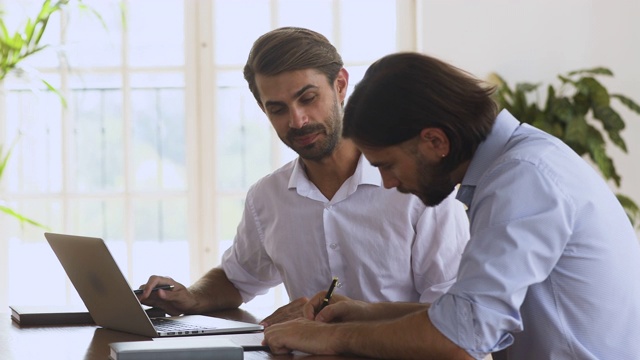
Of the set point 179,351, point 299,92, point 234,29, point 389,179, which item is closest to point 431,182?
point 389,179

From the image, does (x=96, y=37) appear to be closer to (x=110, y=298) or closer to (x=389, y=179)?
(x=110, y=298)

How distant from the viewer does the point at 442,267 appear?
255 centimetres

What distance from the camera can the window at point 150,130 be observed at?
210 inches

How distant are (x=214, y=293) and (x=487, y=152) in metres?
1.15

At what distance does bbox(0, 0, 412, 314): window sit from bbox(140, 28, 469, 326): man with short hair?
2.58 meters

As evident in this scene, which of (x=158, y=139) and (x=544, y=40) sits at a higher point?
(x=544, y=40)

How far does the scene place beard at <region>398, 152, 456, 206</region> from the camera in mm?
1962

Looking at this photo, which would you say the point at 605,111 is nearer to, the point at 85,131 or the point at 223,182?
the point at 223,182

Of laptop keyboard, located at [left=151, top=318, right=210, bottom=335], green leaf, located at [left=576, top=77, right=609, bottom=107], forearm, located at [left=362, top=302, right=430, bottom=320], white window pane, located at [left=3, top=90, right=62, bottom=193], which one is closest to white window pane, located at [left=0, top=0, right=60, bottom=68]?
white window pane, located at [left=3, top=90, right=62, bottom=193]

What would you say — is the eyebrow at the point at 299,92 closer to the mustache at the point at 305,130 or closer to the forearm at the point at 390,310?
the mustache at the point at 305,130

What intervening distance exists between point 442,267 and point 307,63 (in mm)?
668

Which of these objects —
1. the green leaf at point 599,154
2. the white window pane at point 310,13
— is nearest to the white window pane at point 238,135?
the white window pane at point 310,13

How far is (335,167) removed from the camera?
2740 millimetres

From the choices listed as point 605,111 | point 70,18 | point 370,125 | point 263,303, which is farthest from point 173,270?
point 370,125
